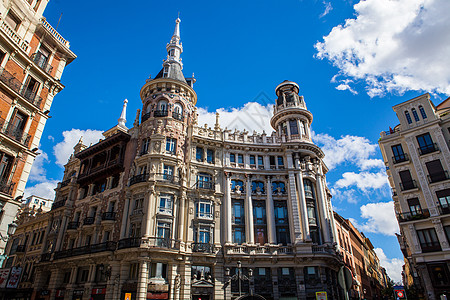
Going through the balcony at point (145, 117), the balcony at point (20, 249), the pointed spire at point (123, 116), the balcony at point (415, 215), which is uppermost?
the pointed spire at point (123, 116)

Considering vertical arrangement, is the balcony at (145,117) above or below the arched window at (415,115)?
above

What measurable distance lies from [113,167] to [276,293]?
86.6 feet

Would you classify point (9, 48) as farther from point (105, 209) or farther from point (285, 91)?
point (285, 91)

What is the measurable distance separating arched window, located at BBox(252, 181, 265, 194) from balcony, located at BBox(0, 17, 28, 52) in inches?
1168

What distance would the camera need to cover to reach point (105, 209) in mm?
39031

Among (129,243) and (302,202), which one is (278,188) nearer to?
(302,202)

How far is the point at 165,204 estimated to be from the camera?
34.8 meters

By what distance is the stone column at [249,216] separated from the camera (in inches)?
1453

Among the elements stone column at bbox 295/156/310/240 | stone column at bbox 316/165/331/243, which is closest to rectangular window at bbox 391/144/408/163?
stone column at bbox 316/165/331/243

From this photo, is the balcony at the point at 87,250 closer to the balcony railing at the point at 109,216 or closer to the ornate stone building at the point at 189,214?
the ornate stone building at the point at 189,214

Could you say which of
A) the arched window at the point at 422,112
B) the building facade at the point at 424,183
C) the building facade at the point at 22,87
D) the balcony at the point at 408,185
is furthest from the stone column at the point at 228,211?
the arched window at the point at 422,112

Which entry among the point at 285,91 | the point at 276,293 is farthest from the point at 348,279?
the point at 285,91

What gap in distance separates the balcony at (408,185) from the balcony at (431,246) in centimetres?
671

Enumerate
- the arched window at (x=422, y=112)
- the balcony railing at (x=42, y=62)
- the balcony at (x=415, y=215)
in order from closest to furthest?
the balcony railing at (x=42, y=62) → the balcony at (x=415, y=215) → the arched window at (x=422, y=112)
